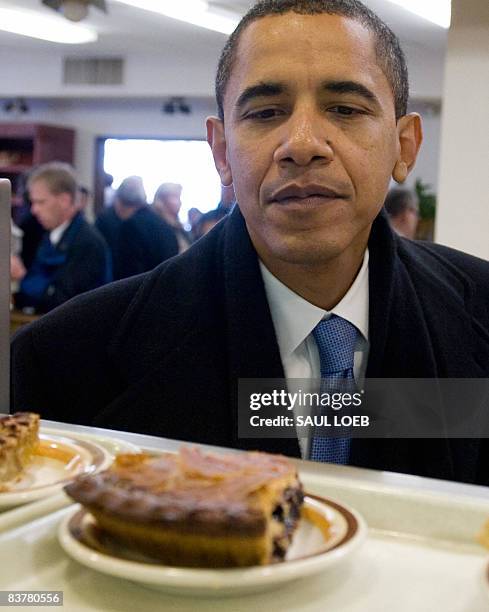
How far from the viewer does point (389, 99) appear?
1.27 metres

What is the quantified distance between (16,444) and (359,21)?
2.72 ft

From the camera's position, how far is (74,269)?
448 centimetres

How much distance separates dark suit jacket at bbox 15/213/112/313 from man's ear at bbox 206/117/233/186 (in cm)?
309

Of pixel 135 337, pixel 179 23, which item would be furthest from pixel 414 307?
pixel 179 23

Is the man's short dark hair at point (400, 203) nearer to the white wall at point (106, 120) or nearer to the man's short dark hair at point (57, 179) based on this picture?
the man's short dark hair at point (57, 179)

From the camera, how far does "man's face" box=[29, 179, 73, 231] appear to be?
4730 millimetres

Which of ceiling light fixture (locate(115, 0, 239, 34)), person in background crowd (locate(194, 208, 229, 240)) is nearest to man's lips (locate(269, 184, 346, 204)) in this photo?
person in background crowd (locate(194, 208, 229, 240))

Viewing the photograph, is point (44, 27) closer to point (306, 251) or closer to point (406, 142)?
point (406, 142)

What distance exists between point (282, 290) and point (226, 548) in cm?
80

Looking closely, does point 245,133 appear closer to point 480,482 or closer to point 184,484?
point 480,482

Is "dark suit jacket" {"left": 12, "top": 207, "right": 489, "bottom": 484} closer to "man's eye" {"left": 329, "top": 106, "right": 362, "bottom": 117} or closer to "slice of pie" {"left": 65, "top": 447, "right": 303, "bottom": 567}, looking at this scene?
"man's eye" {"left": 329, "top": 106, "right": 362, "bottom": 117}

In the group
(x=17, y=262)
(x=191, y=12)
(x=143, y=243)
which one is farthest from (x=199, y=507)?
(x=191, y=12)

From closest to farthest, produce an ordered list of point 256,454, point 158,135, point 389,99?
1. point 256,454
2. point 389,99
3. point 158,135

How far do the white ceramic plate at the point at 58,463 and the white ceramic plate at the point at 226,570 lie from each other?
3.5 inches
